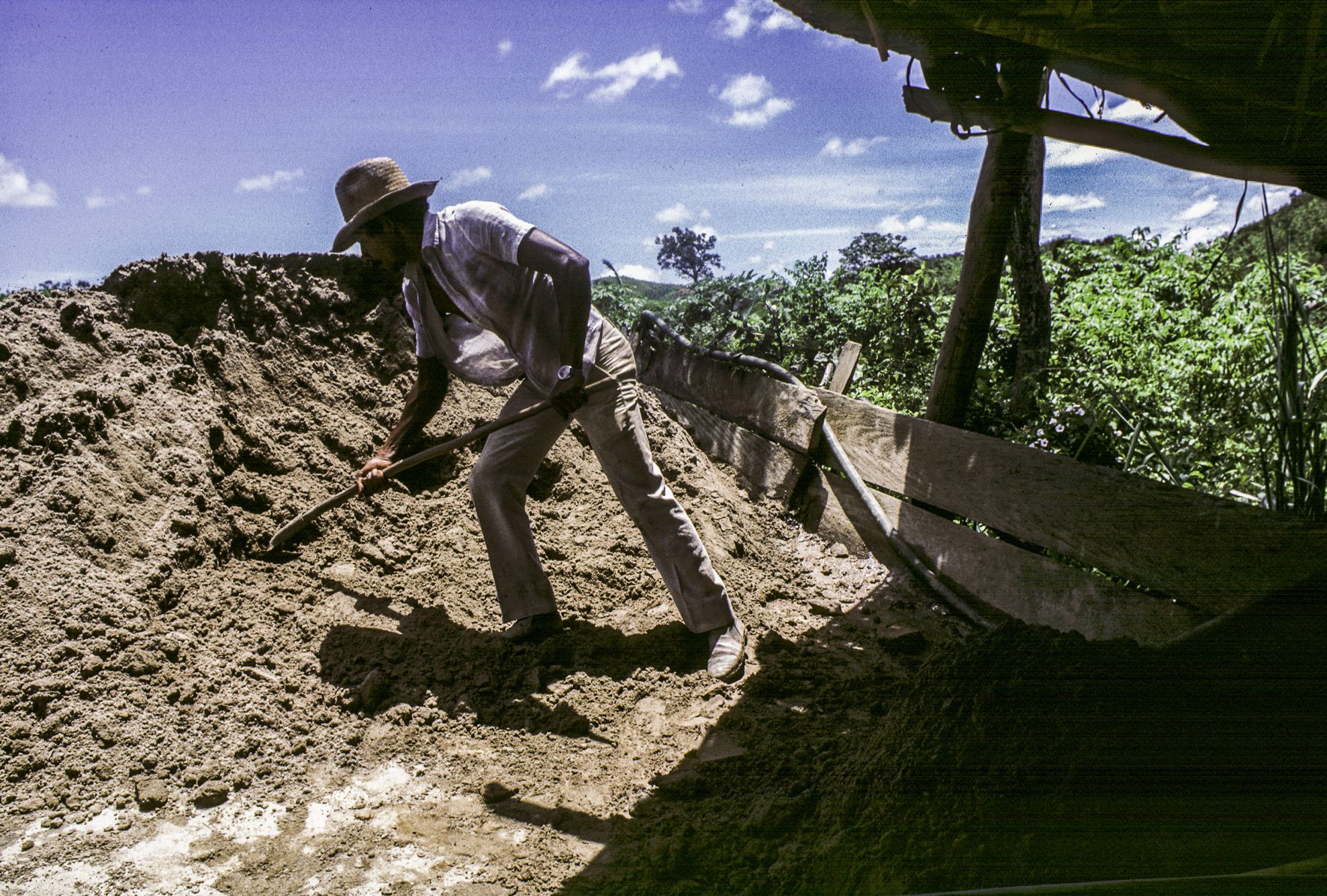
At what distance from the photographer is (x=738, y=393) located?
17.0 ft

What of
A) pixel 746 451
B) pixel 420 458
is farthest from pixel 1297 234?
pixel 420 458

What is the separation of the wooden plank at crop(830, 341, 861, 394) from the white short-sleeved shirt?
2.03m

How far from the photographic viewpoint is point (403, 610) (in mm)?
3594

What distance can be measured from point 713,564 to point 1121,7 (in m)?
2.76

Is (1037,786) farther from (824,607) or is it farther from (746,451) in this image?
(746,451)

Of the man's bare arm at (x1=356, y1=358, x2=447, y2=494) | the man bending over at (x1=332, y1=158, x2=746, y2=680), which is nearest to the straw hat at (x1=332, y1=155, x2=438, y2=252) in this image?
the man bending over at (x1=332, y1=158, x2=746, y2=680)

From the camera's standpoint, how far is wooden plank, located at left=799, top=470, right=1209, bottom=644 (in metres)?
2.89

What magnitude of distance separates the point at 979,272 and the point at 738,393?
179cm

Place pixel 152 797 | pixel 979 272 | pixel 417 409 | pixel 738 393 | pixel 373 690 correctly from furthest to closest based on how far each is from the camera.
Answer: pixel 738 393 → pixel 979 272 → pixel 417 409 → pixel 373 690 → pixel 152 797

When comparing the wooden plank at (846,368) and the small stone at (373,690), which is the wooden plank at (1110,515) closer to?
the wooden plank at (846,368)

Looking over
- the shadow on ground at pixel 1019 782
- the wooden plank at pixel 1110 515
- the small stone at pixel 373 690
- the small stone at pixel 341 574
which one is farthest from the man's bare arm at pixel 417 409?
the wooden plank at pixel 1110 515

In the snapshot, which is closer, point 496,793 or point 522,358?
point 496,793

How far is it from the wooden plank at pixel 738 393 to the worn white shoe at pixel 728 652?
5.05ft

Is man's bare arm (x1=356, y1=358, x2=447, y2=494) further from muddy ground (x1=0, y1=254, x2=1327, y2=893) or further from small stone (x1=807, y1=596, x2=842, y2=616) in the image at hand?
small stone (x1=807, y1=596, x2=842, y2=616)
